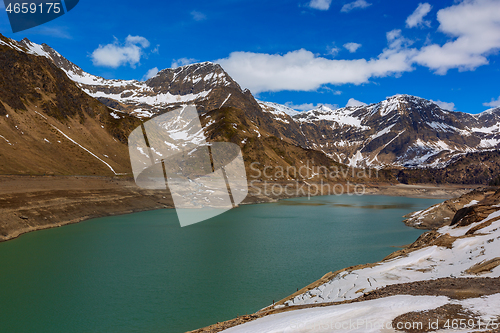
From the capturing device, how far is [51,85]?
13738 centimetres

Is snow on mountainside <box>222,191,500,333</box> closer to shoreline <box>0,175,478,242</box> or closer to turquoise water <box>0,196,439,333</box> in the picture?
turquoise water <box>0,196,439,333</box>

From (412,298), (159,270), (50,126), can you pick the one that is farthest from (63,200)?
(412,298)

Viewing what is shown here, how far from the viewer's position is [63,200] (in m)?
69.2

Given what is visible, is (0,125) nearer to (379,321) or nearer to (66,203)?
(66,203)

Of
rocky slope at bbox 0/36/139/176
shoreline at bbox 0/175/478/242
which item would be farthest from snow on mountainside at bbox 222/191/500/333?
rocky slope at bbox 0/36/139/176

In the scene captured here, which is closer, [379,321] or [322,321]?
[379,321]

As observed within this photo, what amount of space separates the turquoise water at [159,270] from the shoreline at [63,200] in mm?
4125

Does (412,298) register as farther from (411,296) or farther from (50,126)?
(50,126)

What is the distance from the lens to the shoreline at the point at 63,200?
180 ft

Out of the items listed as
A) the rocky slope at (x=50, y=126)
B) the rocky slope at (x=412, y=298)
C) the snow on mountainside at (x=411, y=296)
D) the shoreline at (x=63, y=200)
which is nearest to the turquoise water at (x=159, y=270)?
the shoreline at (x=63, y=200)

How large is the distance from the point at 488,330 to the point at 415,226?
208 feet

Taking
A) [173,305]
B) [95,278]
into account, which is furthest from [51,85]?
[173,305]

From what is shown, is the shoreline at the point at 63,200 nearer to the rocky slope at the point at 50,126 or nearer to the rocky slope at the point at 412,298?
the rocky slope at the point at 50,126

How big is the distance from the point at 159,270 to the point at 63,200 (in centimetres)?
4969
